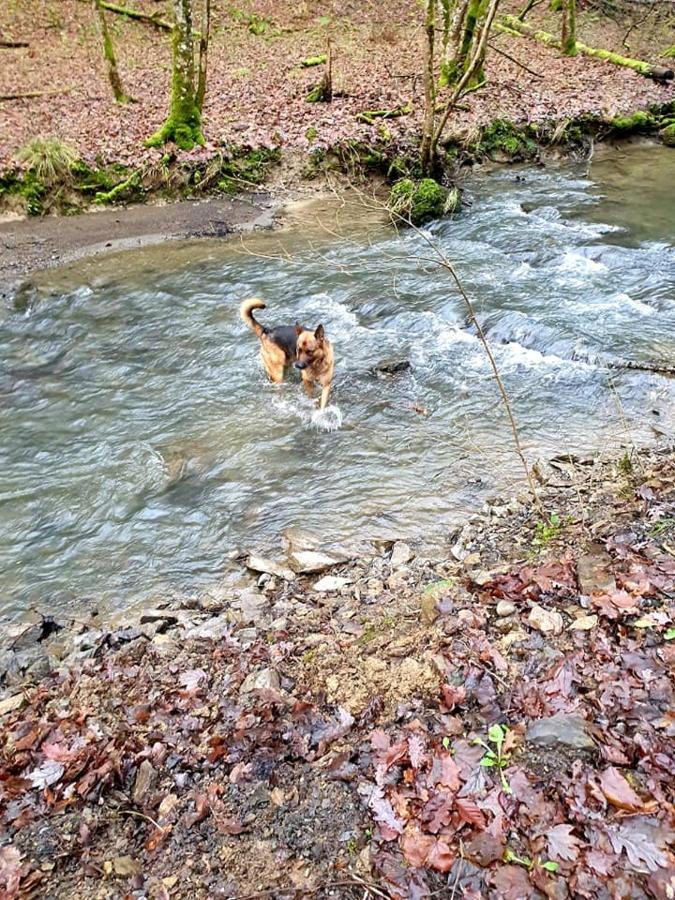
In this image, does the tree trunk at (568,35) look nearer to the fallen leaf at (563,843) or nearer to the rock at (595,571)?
the rock at (595,571)

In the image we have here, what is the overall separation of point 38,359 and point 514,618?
28.1ft

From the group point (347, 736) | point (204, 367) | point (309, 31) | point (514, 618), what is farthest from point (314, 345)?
point (309, 31)

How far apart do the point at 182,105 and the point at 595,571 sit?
1554cm

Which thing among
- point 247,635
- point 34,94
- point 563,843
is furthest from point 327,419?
point 34,94

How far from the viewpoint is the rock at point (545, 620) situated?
3810 millimetres

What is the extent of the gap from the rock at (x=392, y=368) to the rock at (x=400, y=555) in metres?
3.67

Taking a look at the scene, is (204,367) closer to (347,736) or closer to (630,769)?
(347,736)

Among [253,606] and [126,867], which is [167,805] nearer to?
[126,867]

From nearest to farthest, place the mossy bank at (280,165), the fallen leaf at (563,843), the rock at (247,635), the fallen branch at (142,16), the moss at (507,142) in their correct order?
the fallen leaf at (563,843) → the rock at (247,635) → the mossy bank at (280,165) → the moss at (507,142) → the fallen branch at (142,16)

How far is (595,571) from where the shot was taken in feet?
13.9

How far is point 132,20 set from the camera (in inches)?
936

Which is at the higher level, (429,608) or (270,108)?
(270,108)

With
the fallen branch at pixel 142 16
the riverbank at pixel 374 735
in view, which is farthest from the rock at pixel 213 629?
the fallen branch at pixel 142 16

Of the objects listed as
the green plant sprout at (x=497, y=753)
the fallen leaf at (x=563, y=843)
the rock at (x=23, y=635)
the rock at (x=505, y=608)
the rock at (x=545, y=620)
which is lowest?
the rock at (x=23, y=635)
